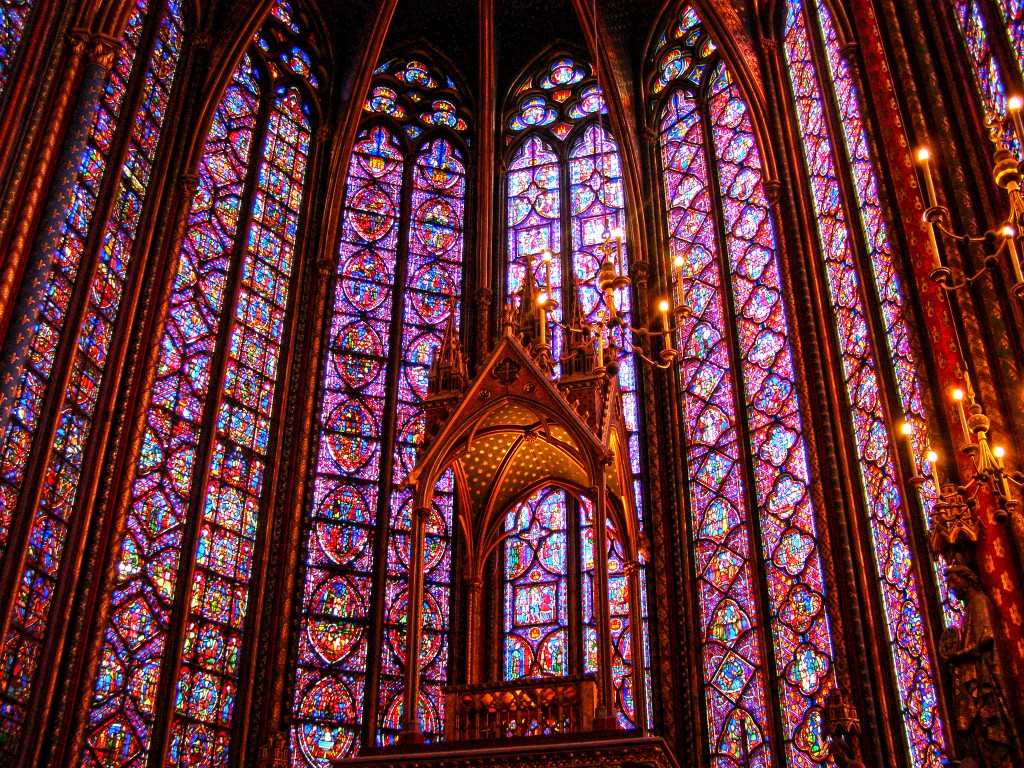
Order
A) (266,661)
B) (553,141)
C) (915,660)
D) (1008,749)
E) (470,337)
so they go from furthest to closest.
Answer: (553,141) < (470,337) < (266,661) < (915,660) < (1008,749)

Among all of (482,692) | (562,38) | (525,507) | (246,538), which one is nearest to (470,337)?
(525,507)

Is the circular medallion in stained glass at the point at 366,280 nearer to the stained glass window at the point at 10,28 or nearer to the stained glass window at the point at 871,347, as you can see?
the stained glass window at the point at 10,28

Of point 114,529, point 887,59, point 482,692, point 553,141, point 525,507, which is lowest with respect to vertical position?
point 482,692

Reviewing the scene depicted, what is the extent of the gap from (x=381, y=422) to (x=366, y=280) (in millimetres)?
1959

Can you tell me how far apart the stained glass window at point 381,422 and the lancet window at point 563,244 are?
29.2 inches

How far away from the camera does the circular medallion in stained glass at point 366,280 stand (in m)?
15.5

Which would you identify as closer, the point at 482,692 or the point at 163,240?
the point at 482,692

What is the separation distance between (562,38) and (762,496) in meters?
7.49

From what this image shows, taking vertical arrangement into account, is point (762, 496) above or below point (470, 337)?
below

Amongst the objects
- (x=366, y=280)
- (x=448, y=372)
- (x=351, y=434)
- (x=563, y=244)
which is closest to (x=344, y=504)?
(x=351, y=434)

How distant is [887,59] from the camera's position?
10.3 metres

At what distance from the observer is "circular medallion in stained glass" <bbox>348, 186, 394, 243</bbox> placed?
1605cm

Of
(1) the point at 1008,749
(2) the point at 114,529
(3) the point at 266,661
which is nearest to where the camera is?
(1) the point at 1008,749

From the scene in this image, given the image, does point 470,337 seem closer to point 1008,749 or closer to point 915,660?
point 915,660
